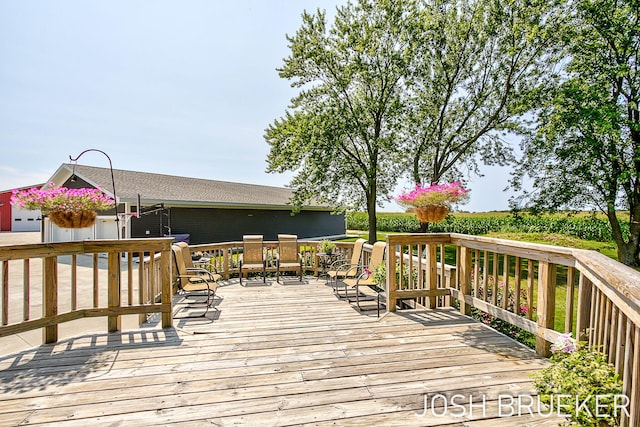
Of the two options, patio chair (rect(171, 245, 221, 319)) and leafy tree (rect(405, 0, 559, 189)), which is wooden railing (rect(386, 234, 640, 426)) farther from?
leafy tree (rect(405, 0, 559, 189))

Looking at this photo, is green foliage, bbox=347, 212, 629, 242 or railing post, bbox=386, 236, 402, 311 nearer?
railing post, bbox=386, 236, 402, 311

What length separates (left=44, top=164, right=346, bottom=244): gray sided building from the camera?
41.5 ft

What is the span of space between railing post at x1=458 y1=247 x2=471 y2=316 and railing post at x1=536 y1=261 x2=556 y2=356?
1.11 metres

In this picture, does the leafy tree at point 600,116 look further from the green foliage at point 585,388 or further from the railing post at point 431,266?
the green foliage at point 585,388

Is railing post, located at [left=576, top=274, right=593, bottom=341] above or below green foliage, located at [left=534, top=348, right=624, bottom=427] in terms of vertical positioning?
above

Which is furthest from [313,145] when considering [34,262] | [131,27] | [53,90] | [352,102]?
[34,262]

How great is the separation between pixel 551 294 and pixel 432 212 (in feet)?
4.65

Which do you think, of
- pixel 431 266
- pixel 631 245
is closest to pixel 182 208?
pixel 431 266

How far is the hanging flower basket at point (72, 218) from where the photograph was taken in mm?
3093

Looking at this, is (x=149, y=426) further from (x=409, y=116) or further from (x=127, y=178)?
(x=127, y=178)

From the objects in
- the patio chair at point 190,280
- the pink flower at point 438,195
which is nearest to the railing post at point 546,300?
the pink flower at point 438,195

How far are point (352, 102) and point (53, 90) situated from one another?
394 inches

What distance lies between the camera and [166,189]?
570 inches

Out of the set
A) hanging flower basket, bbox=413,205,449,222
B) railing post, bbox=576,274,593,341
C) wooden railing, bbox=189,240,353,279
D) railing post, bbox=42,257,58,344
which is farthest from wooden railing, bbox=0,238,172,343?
railing post, bbox=576,274,593,341
